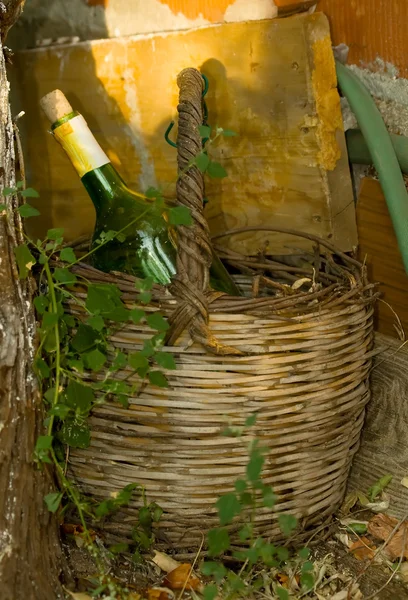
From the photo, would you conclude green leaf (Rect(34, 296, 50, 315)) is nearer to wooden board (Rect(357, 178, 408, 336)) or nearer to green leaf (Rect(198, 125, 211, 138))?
green leaf (Rect(198, 125, 211, 138))

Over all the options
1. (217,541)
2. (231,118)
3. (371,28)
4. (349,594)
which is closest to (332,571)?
(349,594)

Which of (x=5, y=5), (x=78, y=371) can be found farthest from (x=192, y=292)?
(x=5, y=5)

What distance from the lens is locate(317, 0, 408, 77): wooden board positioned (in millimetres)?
1173

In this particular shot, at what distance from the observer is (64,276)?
87 centimetres

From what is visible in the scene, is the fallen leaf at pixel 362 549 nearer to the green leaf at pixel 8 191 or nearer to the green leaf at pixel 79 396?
the green leaf at pixel 79 396

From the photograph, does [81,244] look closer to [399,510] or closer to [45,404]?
[45,404]

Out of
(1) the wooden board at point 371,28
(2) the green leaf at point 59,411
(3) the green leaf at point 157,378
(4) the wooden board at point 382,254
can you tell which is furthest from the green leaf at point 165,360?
(1) the wooden board at point 371,28

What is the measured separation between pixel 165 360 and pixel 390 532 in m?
0.50

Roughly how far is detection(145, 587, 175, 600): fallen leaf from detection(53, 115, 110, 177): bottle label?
0.57 meters

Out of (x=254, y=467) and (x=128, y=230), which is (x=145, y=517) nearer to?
(x=254, y=467)

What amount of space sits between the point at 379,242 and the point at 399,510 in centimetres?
45

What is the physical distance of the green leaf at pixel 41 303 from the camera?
866 millimetres

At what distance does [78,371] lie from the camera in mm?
902

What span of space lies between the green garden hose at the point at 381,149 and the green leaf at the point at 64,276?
557 millimetres
